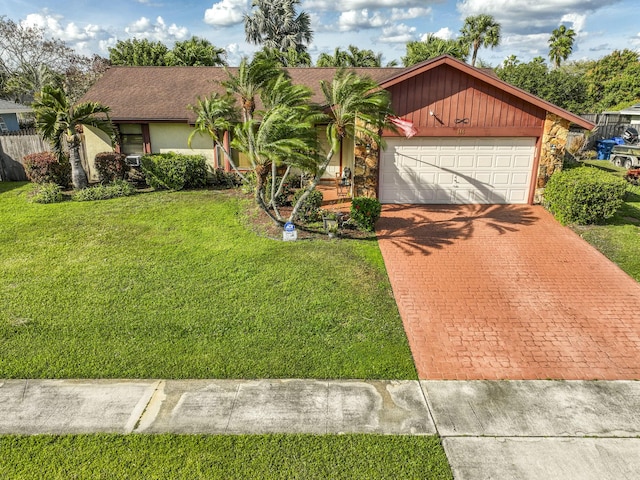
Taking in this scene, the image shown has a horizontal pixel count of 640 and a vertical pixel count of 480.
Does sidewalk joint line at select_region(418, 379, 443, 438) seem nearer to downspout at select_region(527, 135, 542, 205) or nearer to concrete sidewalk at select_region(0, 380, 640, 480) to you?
concrete sidewalk at select_region(0, 380, 640, 480)

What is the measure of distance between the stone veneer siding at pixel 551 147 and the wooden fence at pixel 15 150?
780 inches

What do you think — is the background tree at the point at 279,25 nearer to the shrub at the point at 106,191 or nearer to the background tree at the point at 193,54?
the background tree at the point at 193,54

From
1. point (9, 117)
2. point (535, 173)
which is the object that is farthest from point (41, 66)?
point (535, 173)

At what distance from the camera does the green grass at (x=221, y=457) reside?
490cm

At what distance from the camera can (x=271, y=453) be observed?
518cm

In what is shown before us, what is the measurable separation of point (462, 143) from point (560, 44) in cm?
4337

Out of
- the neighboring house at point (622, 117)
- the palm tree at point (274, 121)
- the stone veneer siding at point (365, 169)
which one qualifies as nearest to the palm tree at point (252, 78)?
the palm tree at point (274, 121)

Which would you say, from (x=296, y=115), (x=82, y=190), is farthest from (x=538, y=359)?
(x=82, y=190)

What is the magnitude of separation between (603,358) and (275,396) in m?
5.45

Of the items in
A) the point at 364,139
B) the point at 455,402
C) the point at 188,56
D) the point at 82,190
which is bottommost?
the point at 455,402

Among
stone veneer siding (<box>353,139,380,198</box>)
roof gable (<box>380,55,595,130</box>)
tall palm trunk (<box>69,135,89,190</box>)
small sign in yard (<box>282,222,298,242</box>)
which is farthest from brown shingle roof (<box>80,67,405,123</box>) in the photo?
small sign in yard (<box>282,222,298,242</box>)

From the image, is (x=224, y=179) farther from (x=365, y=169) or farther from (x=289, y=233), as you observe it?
(x=289, y=233)

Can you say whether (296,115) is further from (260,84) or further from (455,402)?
(455,402)

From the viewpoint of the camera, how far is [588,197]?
1275cm
